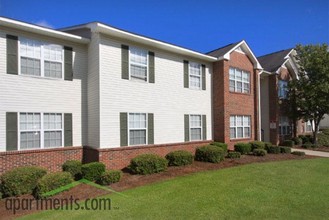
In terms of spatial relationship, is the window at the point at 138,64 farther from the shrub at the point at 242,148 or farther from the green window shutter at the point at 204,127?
the shrub at the point at 242,148

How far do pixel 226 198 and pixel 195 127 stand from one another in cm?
855

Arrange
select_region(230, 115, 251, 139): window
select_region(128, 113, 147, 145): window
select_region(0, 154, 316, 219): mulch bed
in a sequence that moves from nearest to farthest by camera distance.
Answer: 1. select_region(0, 154, 316, 219): mulch bed
2. select_region(128, 113, 147, 145): window
3. select_region(230, 115, 251, 139): window

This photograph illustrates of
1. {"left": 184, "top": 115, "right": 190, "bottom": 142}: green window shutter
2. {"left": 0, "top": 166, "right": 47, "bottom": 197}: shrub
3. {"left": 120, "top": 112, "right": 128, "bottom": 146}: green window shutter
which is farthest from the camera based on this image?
{"left": 184, "top": 115, "right": 190, "bottom": 142}: green window shutter

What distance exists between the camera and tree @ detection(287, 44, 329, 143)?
20734 mm

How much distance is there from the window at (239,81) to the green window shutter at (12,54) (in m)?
13.3

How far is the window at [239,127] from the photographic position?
Result: 17.8 metres

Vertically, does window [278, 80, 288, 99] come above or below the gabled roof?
below

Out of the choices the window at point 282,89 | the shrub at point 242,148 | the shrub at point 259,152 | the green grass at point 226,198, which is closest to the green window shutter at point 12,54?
the green grass at point 226,198

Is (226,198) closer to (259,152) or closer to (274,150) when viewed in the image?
(259,152)

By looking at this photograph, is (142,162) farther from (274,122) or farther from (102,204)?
(274,122)

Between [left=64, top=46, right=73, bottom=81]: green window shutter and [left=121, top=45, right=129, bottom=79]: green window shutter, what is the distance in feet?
7.97

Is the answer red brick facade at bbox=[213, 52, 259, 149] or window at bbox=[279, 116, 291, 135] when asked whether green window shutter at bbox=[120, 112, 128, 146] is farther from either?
window at bbox=[279, 116, 291, 135]

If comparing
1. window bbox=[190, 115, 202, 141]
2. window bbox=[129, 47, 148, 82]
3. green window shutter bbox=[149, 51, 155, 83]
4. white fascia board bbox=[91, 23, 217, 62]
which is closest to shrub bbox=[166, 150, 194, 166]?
window bbox=[190, 115, 202, 141]

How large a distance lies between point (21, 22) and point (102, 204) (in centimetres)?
803
